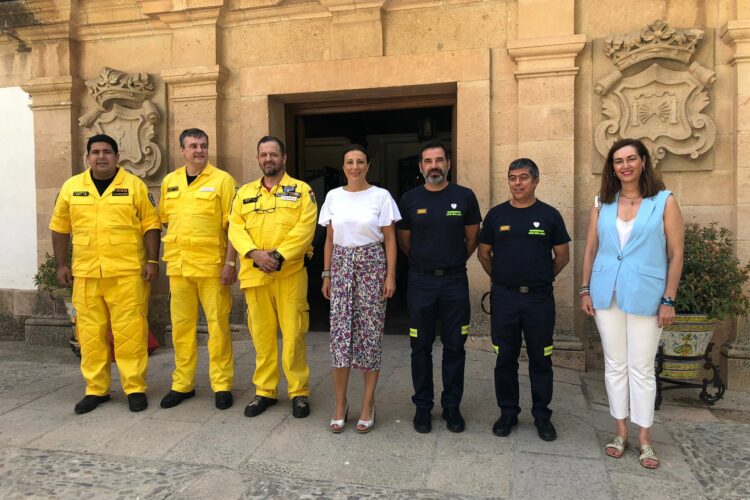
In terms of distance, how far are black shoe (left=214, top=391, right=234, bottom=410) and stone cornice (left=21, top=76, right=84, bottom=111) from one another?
4221 millimetres

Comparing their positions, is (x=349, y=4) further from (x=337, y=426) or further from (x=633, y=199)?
(x=337, y=426)

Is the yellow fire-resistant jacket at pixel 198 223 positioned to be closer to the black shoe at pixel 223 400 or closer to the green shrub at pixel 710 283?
the black shoe at pixel 223 400

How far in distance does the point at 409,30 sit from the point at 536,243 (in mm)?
3044

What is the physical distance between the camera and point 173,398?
3.96m

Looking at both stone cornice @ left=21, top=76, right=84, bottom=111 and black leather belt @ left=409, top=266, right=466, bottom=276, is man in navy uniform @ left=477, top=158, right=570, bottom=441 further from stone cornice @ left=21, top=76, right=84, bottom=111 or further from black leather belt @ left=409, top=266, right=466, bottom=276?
stone cornice @ left=21, top=76, right=84, bottom=111

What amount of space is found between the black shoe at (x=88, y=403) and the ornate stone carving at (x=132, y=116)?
274cm

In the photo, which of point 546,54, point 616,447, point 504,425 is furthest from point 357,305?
point 546,54

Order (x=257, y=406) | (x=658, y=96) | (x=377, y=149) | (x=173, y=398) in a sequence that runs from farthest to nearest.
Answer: (x=377, y=149), (x=658, y=96), (x=173, y=398), (x=257, y=406)

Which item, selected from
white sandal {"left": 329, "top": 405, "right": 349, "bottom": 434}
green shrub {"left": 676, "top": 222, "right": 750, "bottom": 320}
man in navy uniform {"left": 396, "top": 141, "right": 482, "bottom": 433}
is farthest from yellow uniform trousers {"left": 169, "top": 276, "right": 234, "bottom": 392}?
green shrub {"left": 676, "top": 222, "right": 750, "bottom": 320}

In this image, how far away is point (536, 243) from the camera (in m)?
3.25

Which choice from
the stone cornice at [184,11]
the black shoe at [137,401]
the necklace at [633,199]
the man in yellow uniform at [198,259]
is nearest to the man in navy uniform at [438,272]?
the necklace at [633,199]

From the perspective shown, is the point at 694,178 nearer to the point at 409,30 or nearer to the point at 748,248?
the point at 748,248

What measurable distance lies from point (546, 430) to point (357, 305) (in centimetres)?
139

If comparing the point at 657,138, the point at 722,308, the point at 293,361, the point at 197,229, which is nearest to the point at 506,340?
the point at 293,361
